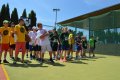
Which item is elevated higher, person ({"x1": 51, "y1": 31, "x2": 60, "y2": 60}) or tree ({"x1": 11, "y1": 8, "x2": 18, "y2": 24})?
tree ({"x1": 11, "y1": 8, "x2": 18, "y2": 24})

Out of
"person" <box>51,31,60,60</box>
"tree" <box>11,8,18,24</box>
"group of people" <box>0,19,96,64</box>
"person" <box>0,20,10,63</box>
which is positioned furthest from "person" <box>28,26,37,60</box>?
"tree" <box>11,8,18,24</box>

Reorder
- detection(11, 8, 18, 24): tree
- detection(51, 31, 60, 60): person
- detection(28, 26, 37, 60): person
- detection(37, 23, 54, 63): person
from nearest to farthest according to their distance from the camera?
detection(37, 23, 54, 63): person, detection(51, 31, 60, 60): person, detection(28, 26, 37, 60): person, detection(11, 8, 18, 24): tree

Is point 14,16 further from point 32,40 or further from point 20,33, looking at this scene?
point 20,33

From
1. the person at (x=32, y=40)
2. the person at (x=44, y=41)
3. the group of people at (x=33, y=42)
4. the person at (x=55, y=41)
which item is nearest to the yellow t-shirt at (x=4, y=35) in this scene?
the group of people at (x=33, y=42)

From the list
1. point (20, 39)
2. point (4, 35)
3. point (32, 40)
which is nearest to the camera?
point (20, 39)

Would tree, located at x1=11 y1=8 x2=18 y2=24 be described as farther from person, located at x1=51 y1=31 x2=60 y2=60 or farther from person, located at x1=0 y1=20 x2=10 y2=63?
person, located at x1=0 y1=20 x2=10 y2=63

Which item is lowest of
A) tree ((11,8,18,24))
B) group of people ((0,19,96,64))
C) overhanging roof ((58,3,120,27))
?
group of people ((0,19,96,64))

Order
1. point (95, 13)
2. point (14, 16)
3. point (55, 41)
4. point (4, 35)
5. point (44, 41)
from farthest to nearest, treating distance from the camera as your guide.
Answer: point (14, 16), point (95, 13), point (55, 41), point (44, 41), point (4, 35)

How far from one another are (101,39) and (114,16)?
2678mm

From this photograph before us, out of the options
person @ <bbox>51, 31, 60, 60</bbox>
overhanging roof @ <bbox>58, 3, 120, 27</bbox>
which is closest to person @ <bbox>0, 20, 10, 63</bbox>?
person @ <bbox>51, 31, 60, 60</bbox>

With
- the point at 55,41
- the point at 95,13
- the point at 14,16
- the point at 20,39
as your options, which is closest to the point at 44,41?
the point at 20,39

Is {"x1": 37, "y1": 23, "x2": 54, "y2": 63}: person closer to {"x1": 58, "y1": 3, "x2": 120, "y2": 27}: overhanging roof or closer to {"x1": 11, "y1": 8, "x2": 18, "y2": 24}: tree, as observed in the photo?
{"x1": 58, "y1": 3, "x2": 120, "y2": 27}: overhanging roof

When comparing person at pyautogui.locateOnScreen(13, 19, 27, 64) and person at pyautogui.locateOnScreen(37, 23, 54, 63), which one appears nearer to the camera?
person at pyautogui.locateOnScreen(13, 19, 27, 64)

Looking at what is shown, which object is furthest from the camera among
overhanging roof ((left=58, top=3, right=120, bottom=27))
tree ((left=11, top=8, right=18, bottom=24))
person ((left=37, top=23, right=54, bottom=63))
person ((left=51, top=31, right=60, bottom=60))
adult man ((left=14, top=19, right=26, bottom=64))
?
tree ((left=11, top=8, right=18, bottom=24))
